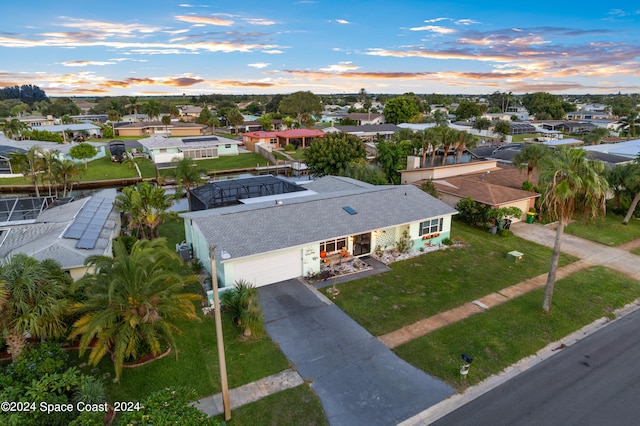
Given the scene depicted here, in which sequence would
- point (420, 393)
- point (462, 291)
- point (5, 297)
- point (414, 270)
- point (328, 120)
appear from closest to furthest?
point (5, 297)
point (420, 393)
point (462, 291)
point (414, 270)
point (328, 120)

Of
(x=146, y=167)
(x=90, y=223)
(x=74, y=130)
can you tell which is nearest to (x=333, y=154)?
(x=90, y=223)

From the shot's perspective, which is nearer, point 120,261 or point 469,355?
point 120,261

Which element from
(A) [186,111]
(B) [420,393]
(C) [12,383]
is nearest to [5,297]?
(C) [12,383]

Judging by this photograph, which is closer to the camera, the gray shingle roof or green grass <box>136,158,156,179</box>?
the gray shingle roof

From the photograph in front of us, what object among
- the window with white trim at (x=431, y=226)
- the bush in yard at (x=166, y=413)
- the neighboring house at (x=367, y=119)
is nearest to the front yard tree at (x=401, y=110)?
the neighboring house at (x=367, y=119)

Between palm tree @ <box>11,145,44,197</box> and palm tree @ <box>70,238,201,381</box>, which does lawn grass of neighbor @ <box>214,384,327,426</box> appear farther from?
palm tree @ <box>11,145,44,197</box>

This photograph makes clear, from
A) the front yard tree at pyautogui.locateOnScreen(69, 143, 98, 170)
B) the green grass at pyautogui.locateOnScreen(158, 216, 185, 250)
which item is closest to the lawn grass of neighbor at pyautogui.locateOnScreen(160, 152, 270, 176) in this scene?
the front yard tree at pyautogui.locateOnScreen(69, 143, 98, 170)

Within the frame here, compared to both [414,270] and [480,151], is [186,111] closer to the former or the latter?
[480,151]
